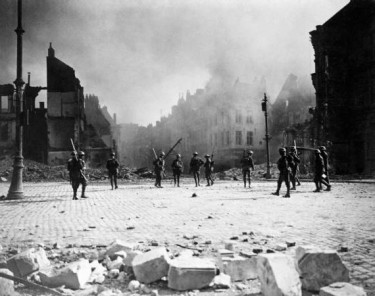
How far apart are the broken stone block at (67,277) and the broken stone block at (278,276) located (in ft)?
5.91

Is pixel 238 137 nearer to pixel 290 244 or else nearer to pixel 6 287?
pixel 290 244

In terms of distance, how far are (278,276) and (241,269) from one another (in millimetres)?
693

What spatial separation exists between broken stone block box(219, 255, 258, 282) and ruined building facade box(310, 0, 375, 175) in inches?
1135

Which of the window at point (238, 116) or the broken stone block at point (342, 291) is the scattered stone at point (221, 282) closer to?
the broken stone block at point (342, 291)

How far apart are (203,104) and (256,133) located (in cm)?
1424

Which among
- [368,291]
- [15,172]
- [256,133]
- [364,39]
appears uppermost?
[364,39]

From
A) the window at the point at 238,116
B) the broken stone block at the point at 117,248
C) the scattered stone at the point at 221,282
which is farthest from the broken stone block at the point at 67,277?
the window at the point at 238,116

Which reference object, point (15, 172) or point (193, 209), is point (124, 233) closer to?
point (193, 209)

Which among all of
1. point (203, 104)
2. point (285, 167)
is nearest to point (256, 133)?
point (203, 104)

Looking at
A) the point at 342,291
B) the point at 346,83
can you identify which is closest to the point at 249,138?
the point at 346,83

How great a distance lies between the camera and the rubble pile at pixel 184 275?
316 cm

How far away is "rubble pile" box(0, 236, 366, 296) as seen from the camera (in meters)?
3.16

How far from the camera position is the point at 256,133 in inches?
2154

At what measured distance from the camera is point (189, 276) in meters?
3.39
